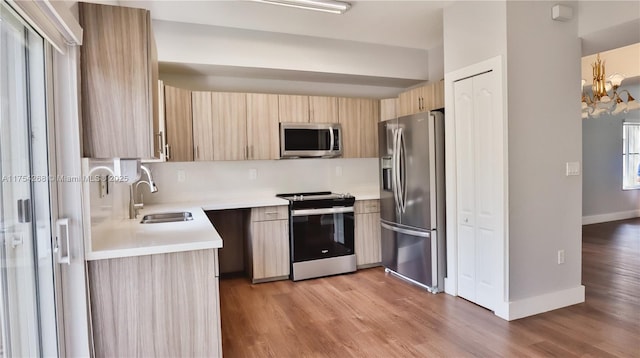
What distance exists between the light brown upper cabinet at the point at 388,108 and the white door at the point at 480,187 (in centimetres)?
129

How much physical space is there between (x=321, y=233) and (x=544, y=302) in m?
2.15

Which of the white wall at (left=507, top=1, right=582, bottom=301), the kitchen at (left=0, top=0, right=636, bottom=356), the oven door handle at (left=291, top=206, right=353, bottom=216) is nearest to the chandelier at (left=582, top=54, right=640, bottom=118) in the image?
the white wall at (left=507, top=1, right=582, bottom=301)

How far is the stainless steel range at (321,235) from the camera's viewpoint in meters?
4.02

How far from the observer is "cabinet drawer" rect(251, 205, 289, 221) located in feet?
12.8

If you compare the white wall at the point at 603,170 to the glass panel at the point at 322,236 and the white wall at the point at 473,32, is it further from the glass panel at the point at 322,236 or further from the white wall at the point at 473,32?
the glass panel at the point at 322,236

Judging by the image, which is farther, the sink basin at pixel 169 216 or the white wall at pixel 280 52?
the white wall at pixel 280 52

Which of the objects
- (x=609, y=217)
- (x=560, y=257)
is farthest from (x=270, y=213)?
(x=609, y=217)

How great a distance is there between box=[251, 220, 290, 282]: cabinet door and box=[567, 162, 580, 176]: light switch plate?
2.65m

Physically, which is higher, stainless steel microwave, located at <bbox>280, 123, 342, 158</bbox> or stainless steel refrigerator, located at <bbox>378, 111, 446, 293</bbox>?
stainless steel microwave, located at <bbox>280, 123, 342, 158</bbox>

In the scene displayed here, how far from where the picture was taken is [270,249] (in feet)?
13.0

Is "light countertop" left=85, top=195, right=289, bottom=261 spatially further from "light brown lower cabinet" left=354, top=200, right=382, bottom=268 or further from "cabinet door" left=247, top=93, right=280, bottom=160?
"light brown lower cabinet" left=354, top=200, right=382, bottom=268

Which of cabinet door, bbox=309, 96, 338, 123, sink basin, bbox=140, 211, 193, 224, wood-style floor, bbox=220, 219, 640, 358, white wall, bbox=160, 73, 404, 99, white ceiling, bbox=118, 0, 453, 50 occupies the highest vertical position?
white ceiling, bbox=118, 0, 453, 50

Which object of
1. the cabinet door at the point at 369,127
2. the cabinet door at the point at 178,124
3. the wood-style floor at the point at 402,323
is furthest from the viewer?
the cabinet door at the point at 369,127

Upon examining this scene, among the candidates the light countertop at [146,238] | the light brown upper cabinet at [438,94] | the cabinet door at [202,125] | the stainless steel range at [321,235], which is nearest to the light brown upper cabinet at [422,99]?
the light brown upper cabinet at [438,94]
